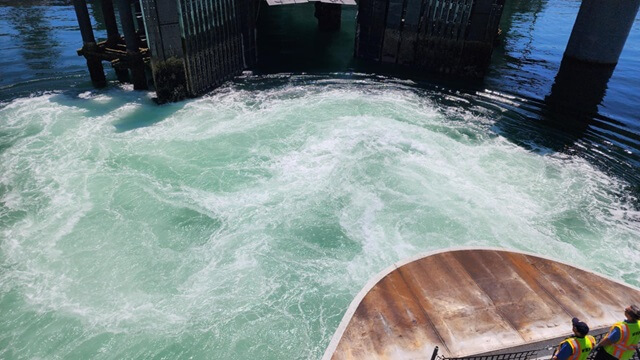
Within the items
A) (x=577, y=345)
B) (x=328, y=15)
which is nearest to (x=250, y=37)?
(x=328, y=15)

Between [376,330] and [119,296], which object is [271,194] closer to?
[119,296]

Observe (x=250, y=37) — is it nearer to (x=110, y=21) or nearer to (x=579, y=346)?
(x=110, y=21)

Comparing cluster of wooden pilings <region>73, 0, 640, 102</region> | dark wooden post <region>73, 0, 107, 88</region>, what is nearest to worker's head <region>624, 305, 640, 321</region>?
cluster of wooden pilings <region>73, 0, 640, 102</region>

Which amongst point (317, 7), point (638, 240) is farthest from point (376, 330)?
point (317, 7)

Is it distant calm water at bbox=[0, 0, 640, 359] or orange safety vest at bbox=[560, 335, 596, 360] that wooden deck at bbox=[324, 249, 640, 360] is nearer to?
orange safety vest at bbox=[560, 335, 596, 360]

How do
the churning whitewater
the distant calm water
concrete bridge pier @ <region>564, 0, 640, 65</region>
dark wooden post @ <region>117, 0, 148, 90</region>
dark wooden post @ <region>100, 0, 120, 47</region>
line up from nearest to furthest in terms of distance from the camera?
the churning whitewater, the distant calm water, dark wooden post @ <region>117, 0, 148, 90</region>, dark wooden post @ <region>100, 0, 120, 47</region>, concrete bridge pier @ <region>564, 0, 640, 65</region>
